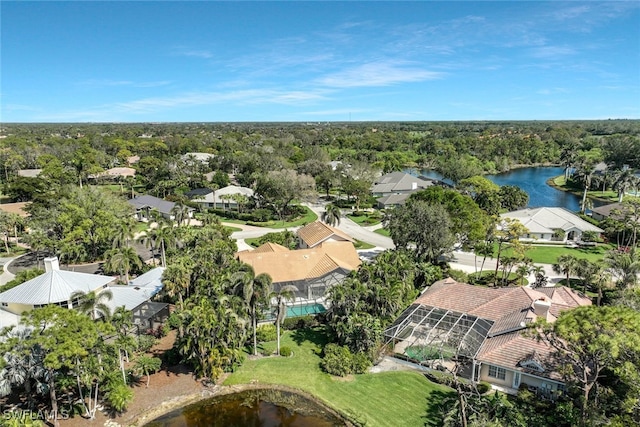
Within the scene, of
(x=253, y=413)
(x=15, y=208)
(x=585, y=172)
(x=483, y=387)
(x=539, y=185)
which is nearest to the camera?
(x=253, y=413)

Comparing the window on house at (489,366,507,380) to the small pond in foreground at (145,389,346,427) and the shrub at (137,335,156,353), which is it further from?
the shrub at (137,335,156,353)

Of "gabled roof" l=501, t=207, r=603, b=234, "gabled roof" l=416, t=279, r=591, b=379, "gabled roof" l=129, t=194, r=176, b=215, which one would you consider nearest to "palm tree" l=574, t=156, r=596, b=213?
"gabled roof" l=501, t=207, r=603, b=234

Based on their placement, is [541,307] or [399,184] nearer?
[541,307]

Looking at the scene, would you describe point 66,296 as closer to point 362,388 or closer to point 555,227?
point 362,388

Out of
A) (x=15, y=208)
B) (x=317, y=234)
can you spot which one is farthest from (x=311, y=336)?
(x=15, y=208)

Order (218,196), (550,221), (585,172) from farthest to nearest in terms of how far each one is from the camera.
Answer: (585,172) < (218,196) < (550,221)
